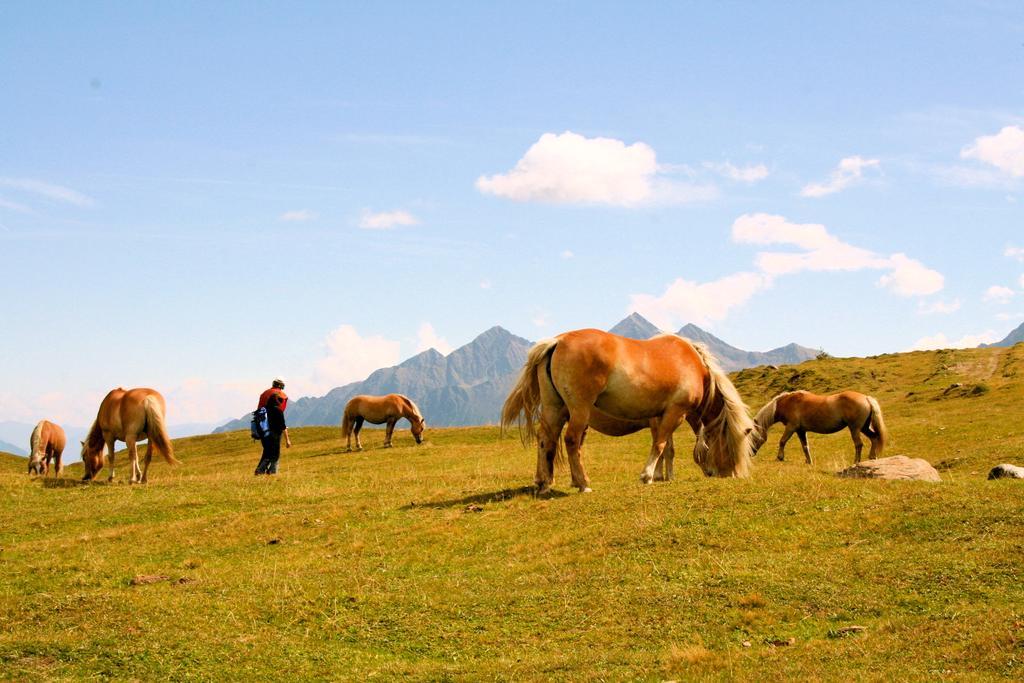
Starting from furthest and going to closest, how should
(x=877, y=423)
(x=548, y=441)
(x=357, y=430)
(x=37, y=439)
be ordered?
(x=357, y=430)
(x=37, y=439)
(x=877, y=423)
(x=548, y=441)

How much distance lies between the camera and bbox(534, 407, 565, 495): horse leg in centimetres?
1742

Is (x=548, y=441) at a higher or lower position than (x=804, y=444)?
higher

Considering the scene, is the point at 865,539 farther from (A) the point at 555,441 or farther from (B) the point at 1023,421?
(B) the point at 1023,421

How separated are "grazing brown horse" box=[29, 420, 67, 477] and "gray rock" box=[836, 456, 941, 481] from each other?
3218 centimetres

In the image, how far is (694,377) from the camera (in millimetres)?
18016

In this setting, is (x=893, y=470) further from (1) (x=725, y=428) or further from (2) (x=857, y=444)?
(2) (x=857, y=444)

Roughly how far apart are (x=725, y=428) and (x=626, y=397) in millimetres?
2822

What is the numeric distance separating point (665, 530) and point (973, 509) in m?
4.69

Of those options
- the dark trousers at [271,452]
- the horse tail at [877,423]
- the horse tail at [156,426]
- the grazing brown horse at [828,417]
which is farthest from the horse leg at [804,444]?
the horse tail at [156,426]

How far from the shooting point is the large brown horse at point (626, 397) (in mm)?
16922

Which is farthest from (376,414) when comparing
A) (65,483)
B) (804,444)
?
(804,444)

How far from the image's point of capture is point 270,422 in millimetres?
26781

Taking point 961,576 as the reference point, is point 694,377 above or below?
above

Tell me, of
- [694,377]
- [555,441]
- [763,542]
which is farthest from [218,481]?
[763,542]
